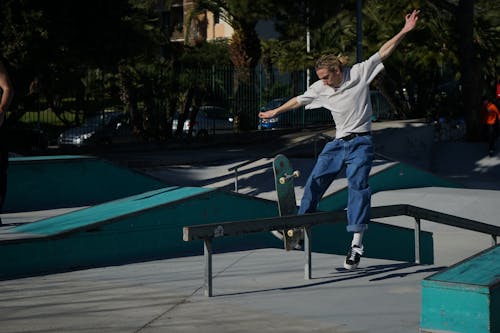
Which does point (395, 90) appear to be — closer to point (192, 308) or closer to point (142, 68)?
point (142, 68)

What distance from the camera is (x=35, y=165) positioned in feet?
43.5

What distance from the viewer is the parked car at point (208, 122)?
2769 cm

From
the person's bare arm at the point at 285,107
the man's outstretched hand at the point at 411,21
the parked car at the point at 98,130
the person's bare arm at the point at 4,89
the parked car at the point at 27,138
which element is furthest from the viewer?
the parked car at the point at 98,130

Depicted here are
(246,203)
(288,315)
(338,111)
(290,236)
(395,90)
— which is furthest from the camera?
(395,90)

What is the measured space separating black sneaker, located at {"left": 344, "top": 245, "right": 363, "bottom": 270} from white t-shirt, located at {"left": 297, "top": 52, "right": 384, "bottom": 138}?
3.12 feet

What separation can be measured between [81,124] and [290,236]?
18480mm

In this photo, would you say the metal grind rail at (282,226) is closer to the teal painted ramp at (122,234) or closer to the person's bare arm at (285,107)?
the person's bare arm at (285,107)

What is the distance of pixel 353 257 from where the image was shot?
7.38 meters

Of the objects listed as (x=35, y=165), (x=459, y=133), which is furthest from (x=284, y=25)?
(x=35, y=165)

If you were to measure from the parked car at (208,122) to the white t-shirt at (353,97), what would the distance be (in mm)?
19545

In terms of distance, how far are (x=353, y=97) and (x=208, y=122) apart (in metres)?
21.0

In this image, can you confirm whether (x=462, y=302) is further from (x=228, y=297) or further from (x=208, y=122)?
(x=208, y=122)

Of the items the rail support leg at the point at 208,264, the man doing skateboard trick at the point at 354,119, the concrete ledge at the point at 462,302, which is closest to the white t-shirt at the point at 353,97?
the man doing skateboard trick at the point at 354,119

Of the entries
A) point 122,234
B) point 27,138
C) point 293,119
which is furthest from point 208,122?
point 122,234
